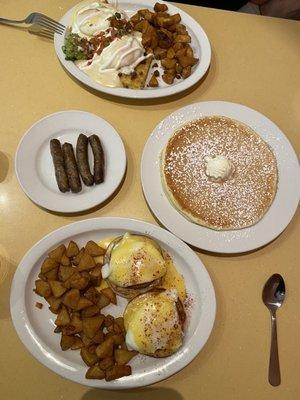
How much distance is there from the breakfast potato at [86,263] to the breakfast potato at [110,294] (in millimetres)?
111

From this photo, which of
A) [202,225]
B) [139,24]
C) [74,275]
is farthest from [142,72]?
[74,275]

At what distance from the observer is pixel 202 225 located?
1650mm

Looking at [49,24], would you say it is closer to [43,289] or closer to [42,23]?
[42,23]

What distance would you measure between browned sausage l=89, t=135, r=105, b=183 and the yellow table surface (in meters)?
0.14

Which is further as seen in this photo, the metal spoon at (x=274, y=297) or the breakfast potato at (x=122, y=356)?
the metal spoon at (x=274, y=297)

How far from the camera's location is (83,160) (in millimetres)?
1715

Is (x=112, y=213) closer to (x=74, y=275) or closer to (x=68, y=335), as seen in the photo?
(x=74, y=275)

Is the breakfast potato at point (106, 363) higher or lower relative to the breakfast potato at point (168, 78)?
lower

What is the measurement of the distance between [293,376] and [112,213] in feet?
3.35

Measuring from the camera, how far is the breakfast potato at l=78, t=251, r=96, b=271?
1.52 m

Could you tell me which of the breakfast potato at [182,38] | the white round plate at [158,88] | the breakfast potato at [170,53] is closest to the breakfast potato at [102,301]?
the white round plate at [158,88]

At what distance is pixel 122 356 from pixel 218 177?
2.84ft

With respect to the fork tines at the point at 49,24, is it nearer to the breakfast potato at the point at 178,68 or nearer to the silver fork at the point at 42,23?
the silver fork at the point at 42,23

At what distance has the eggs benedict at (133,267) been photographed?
148 centimetres
